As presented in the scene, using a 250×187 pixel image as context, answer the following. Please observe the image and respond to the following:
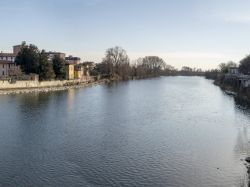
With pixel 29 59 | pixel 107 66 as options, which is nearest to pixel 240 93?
pixel 29 59

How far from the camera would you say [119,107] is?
2903 centimetres

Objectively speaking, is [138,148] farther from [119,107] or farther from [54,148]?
[119,107]

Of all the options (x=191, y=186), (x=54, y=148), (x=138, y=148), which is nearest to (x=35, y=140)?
(x=54, y=148)

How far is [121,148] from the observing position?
15.0 m

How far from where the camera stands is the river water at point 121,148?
37.5 feet

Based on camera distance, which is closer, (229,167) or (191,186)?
(191,186)

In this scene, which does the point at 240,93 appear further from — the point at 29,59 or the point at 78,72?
the point at 78,72

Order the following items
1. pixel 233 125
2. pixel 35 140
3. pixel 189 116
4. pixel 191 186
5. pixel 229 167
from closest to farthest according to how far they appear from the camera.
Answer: pixel 191 186 < pixel 229 167 < pixel 35 140 < pixel 233 125 < pixel 189 116

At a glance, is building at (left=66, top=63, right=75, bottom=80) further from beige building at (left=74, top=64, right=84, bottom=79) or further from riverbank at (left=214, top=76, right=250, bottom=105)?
riverbank at (left=214, top=76, right=250, bottom=105)

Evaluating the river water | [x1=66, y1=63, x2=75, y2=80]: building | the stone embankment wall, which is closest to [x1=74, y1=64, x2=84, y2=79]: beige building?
[x1=66, y1=63, x2=75, y2=80]: building

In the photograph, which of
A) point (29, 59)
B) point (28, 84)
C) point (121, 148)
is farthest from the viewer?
point (29, 59)

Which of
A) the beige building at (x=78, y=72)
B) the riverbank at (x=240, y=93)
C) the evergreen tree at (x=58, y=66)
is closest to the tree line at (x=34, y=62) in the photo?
the evergreen tree at (x=58, y=66)

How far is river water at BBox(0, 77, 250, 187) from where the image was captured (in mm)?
11439

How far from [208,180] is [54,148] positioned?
6.57m
